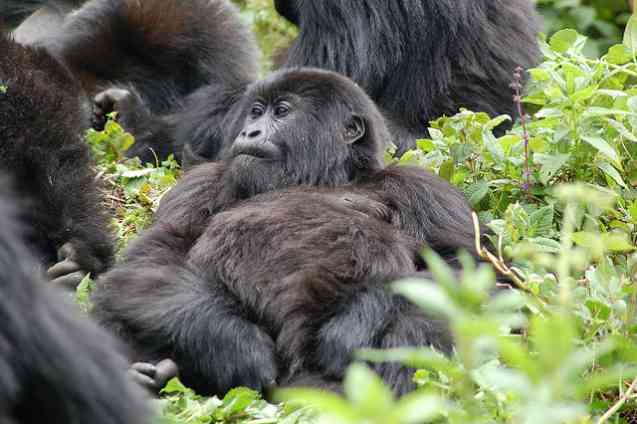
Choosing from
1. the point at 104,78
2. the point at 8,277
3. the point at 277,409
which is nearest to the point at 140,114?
the point at 104,78

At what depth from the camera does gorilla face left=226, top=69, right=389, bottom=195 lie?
4.31 m

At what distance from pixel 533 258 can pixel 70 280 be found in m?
2.05

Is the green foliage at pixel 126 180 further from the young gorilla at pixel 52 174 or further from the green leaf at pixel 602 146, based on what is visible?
the green leaf at pixel 602 146

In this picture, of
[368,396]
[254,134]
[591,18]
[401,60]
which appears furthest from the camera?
[591,18]

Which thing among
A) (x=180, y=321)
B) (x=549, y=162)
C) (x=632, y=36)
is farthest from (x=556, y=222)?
(x=180, y=321)

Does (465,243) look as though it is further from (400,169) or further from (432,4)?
(432,4)

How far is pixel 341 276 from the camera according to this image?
3787 mm

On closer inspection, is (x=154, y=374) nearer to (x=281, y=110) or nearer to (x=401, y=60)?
(x=281, y=110)

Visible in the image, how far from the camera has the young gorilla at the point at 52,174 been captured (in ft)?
14.2

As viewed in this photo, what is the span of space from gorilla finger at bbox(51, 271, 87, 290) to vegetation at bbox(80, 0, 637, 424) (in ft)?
0.27

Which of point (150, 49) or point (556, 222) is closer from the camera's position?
point (556, 222)

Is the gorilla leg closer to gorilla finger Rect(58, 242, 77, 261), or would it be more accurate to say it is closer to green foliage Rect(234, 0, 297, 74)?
gorilla finger Rect(58, 242, 77, 261)

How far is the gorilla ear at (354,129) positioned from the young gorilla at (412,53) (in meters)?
1.36

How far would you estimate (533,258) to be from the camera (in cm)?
273
